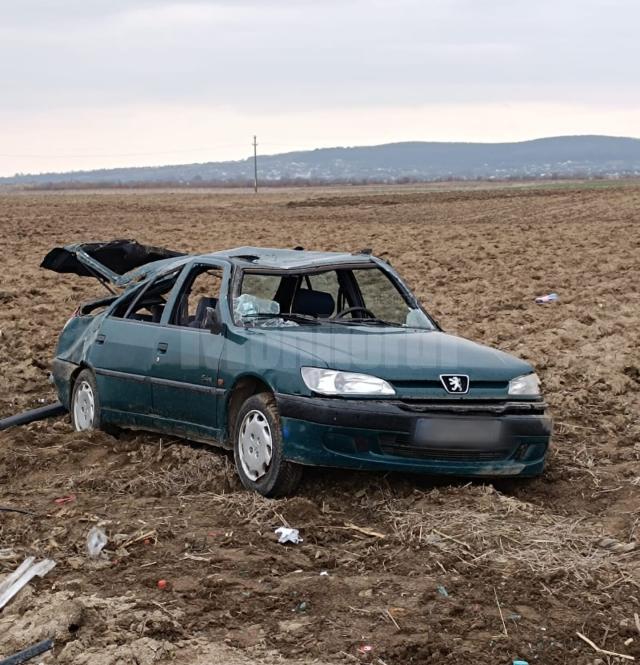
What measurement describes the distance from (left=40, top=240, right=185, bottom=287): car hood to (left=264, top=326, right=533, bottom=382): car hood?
8.66 ft

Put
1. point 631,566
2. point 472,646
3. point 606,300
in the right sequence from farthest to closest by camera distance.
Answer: point 606,300 < point 631,566 < point 472,646

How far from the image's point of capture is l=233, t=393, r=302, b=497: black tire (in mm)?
7141

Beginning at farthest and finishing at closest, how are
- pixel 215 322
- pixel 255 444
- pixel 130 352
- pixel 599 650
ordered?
1. pixel 130 352
2. pixel 215 322
3. pixel 255 444
4. pixel 599 650

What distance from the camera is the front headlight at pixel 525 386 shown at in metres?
7.51

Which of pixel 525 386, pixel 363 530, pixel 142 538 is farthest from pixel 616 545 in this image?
pixel 142 538

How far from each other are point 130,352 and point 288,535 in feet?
8.98

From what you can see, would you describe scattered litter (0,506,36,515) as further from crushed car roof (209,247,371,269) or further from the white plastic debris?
crushed car roof (209,247,371,269)

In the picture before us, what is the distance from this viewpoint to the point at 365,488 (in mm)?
7375

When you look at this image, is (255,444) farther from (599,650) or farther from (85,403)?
(599,650)

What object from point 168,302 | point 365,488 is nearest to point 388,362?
point 365,488

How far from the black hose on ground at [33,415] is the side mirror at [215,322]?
2402 millimetres

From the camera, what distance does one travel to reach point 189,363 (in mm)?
8102

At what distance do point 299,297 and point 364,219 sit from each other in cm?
3340

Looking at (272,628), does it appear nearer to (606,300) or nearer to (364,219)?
(606,300)
